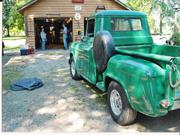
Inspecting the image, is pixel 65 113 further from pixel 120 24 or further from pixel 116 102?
pixel 120 24

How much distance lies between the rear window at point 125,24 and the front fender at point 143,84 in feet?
6.70

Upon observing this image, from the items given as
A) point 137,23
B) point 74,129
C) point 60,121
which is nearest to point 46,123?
point 60,121

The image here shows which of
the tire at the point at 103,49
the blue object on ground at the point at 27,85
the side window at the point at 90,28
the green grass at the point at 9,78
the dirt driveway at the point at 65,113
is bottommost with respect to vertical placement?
the green grass at the point at 9,78

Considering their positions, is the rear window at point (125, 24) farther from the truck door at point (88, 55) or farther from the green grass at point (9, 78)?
the green grass at point (9, 78)

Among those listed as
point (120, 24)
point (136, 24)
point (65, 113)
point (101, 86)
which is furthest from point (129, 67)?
point (136, 24)

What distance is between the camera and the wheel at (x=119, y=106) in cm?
450

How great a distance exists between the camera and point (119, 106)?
4.81 meters

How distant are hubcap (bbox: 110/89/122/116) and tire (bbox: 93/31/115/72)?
600mm

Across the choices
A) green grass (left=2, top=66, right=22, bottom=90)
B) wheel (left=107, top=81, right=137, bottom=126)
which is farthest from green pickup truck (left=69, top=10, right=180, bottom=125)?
green grass (left=2, top=66, right=22, bottom=90)

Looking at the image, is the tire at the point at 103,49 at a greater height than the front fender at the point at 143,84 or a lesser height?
greater

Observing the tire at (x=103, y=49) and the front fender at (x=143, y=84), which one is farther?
the tire at (x=103, y=49)

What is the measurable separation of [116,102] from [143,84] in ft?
3.70

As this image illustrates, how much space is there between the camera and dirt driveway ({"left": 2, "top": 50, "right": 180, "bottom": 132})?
4680mm

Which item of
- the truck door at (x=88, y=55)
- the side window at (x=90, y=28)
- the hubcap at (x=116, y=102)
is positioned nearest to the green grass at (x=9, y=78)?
the truck door at (x=88, y=55)
